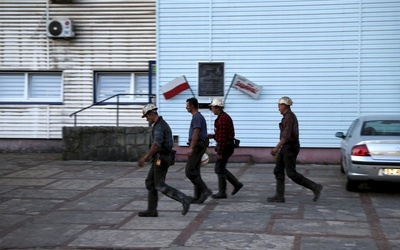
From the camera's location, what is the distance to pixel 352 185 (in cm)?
1062

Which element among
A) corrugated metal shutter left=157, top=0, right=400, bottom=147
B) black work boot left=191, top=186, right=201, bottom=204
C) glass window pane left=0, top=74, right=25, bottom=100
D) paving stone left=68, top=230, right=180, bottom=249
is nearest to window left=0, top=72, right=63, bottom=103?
glass window pane left=0, top=74, right=25, bottom=100

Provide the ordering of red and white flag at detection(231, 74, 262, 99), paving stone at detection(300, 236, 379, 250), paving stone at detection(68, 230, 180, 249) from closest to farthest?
1. paving stone at detection(300, 236, 379, 250)
2. paving stone at detection(68, 230, 180, 249)
3. red and white flag at detection(231, 74, 262, 99)

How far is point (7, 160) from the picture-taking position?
619 inches

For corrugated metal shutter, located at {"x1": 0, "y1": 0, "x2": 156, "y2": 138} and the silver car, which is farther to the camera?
corrugated metal shutter, located at {"x1": 0, "y1": 0, "x2": 156, "y2": 138}

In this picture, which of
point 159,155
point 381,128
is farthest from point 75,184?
point 381,128

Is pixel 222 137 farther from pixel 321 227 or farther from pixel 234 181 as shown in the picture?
pixel 321 227

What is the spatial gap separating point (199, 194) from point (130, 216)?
143cm

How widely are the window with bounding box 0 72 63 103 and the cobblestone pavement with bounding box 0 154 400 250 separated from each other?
510cm

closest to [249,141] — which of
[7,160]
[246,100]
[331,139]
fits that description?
[246,100]

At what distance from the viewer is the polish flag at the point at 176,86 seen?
49.8ft

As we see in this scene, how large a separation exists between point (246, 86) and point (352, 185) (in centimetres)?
506

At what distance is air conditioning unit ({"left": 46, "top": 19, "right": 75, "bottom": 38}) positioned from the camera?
16953 mm

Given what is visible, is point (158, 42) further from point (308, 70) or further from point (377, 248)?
point (377, 248)

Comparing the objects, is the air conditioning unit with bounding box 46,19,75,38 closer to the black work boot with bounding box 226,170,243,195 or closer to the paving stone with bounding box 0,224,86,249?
the black work boot with bounding box 226,170,243,195
